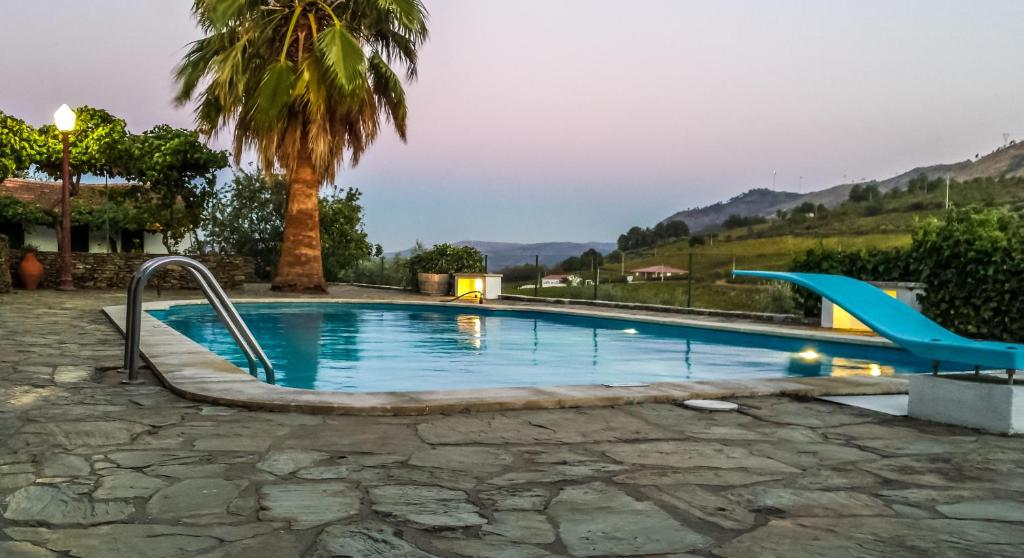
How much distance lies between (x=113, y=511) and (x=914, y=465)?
2.90m

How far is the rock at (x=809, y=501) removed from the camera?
2398 mm

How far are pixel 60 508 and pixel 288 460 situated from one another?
0.79 meters

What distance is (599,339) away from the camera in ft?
35.7

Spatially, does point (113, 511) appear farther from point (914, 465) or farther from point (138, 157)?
point (138, 157)

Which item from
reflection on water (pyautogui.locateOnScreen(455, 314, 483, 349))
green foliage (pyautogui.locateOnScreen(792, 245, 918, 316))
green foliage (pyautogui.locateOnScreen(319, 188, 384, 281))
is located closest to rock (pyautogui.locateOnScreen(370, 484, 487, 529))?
reflection on water (pyautogui.locateOnScreen(455, 314, 483, 349))

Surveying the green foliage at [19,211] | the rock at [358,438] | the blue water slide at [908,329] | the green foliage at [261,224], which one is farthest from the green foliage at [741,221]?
the rock at [358,438]

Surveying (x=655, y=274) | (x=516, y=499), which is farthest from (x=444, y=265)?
(x=516, y=499)

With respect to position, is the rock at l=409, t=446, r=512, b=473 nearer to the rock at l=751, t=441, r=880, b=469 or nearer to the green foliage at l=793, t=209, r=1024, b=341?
the rock at l=751, t=441, r=880, b=469

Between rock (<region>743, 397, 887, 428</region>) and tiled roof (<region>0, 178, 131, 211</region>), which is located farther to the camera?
tiled roof (<region>0, 178, 131, 211</region>)

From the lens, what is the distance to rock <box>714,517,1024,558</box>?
6.66ft

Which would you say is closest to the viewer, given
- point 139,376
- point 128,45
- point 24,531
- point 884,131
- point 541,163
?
point 24,531

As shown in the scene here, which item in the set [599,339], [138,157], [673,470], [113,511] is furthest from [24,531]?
[138,157]

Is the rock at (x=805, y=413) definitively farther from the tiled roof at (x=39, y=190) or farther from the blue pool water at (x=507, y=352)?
the tiled roof at (x=39, y=190)

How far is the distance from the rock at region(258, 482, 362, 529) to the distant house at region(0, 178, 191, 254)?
75.0 feet
